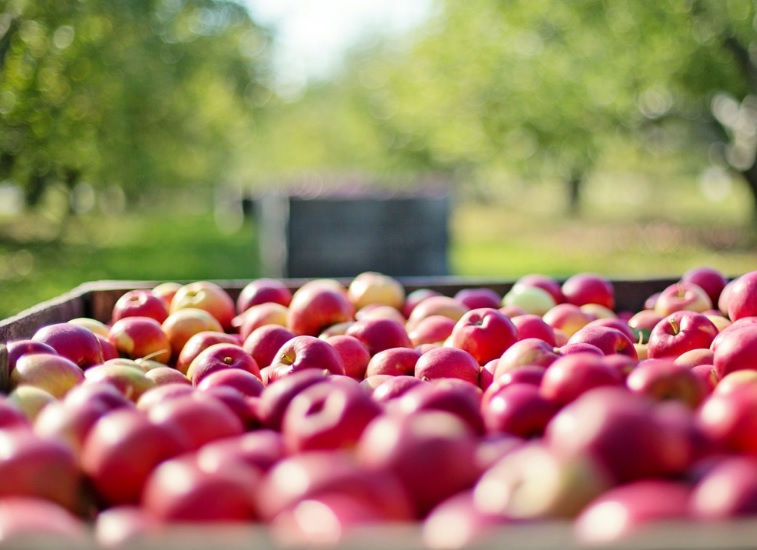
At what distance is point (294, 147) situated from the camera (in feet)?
205

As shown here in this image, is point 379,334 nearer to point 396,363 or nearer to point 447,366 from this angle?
point 396,363

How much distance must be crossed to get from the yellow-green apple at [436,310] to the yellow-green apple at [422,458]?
2.08m

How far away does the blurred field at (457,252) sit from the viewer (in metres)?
13.0

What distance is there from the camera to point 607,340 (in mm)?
2721

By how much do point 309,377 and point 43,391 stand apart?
0.76 meters

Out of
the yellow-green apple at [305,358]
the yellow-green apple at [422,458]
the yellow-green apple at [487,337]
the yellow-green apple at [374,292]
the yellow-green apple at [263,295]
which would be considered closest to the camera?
the yellow-green apple at [422,458]

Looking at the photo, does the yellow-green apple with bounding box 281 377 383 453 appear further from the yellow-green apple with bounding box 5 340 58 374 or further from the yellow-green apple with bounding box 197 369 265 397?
the yellow-green apple with bounding box 5 340 58 374

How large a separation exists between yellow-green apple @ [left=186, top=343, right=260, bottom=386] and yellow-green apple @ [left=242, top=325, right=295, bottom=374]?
251mm

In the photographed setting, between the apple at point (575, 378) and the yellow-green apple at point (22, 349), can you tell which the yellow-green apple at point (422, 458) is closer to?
the apple at point (575, 378)

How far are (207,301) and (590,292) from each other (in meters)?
1.71

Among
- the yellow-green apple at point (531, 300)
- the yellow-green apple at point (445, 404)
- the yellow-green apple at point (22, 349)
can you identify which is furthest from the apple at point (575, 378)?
the yellow-green apple at point (531, 300)

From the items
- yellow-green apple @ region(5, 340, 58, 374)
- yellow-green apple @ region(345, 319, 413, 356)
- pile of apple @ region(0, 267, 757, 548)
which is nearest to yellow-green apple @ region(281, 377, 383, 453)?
pile of apple @ region(0, 267, 757, 548)

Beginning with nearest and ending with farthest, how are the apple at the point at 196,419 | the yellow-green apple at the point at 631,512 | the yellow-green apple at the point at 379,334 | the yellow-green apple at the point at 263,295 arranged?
the yellow-green apple at the point at 631,512 → the apple at the point at 196,419 → the yellow-green apple at the point at 379,334 → the yellow-green apple at the point at 263,295

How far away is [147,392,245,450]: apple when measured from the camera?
1719 mm
